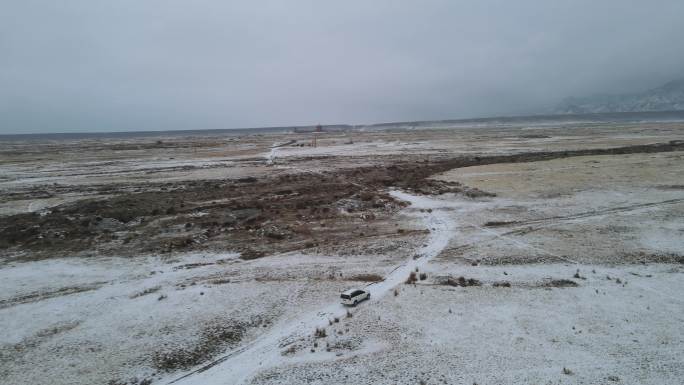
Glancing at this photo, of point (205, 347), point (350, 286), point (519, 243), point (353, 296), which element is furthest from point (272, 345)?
point (519, 243)

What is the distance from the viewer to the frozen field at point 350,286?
54.2 feet

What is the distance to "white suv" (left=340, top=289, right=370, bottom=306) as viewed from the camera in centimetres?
2140

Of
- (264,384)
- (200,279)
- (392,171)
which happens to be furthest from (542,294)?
(392,171)

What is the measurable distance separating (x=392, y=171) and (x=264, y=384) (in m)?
56.5

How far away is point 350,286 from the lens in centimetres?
2414

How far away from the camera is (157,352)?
17.8 metres

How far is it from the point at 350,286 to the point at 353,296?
8.32 feet

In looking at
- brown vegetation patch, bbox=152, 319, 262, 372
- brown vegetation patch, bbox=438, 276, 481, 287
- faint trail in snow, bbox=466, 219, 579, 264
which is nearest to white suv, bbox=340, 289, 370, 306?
brown vegetation patch, bbox=152, 319, 262, 372

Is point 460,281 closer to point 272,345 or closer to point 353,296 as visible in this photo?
point 353,296

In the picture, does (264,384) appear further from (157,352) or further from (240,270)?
(240,270)

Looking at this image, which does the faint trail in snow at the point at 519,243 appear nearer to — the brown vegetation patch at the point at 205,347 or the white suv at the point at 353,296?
the white suv at the point at 353,296

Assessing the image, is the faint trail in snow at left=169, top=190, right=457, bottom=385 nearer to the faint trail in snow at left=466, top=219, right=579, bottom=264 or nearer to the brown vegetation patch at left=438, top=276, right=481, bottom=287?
the brown vegetation patch at left=438, top=276, right=481, bottom=287

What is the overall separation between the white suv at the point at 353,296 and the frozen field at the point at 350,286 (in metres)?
0.38

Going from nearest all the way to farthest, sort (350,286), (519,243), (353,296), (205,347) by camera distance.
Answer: (205,347) → (353,296) → (350,286) → (519,243)
